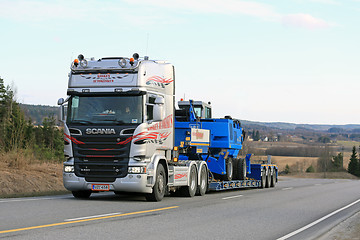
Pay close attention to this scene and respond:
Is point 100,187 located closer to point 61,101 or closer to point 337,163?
point 61,101

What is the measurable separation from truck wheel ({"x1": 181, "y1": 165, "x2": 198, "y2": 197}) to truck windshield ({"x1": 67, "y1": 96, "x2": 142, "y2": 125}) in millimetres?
4573

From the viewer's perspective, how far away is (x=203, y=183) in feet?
68.9

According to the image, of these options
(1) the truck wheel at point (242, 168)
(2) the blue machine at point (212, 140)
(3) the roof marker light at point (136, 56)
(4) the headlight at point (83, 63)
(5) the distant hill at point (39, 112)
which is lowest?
(1) the truck wheel at point (242, 168)

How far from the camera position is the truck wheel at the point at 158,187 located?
16322mm

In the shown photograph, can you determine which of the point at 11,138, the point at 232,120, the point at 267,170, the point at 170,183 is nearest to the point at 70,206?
the point at 170,183

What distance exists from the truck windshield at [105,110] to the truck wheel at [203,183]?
5810mm

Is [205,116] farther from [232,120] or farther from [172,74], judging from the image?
[172,74]

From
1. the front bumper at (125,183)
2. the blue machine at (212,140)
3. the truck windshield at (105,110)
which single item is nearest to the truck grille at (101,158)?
the front bumper at (125,183)

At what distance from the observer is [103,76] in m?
16.2

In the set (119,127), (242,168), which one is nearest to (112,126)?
(119,127)

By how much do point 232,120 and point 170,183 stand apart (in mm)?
8521

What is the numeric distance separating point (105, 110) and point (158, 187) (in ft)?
9.46

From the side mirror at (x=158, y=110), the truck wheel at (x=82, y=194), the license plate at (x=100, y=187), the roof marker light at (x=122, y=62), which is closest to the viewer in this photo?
the license plate at (x=100, y=187)

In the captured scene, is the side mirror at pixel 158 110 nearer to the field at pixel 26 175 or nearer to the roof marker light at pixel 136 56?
the roof marker light at pixel 136 56
